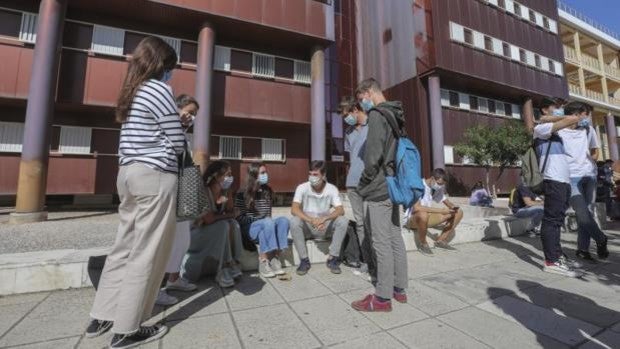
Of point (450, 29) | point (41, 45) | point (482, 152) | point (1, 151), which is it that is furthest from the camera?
point (450, 29)

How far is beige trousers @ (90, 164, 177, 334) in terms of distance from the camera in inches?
82.9

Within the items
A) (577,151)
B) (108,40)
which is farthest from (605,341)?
(108,40)

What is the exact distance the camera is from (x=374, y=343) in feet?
7.28

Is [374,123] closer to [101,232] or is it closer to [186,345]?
[186,345]

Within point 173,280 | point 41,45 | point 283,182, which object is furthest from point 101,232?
point 283,182

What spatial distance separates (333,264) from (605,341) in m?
2.56

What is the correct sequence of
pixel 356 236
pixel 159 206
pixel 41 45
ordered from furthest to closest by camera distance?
pixel 41 45
pixel 356 236
pixel 159 206

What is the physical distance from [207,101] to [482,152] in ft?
41.5

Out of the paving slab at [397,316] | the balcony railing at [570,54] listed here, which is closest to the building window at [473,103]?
the balcony railing at [570,54]

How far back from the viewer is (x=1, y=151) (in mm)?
9672

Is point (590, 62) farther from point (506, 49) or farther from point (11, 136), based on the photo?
point (11, 136)

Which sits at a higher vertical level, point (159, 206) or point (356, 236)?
point (159, 206)

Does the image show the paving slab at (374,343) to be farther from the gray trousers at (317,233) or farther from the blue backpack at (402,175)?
the gray trousers at (317,233)

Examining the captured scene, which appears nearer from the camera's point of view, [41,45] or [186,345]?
[186,345]
